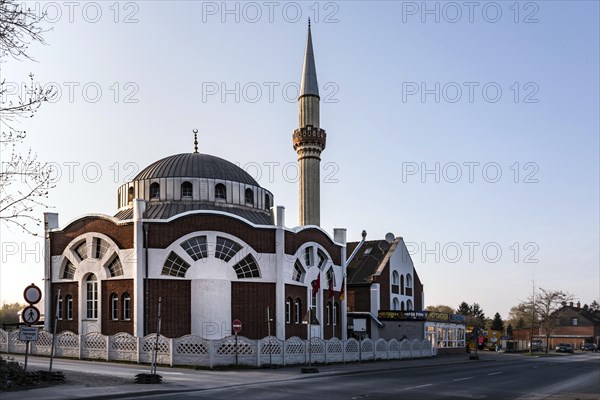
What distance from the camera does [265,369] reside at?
36.4 meters

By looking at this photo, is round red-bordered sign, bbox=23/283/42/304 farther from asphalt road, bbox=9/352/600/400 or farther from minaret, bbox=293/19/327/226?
minaret, bbox=293/19/327/226

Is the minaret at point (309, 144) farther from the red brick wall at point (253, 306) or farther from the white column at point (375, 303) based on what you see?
the red brick wall at point (253, 306)

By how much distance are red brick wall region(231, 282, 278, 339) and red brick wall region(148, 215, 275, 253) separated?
8.51ft

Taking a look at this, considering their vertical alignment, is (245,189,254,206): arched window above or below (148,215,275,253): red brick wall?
above

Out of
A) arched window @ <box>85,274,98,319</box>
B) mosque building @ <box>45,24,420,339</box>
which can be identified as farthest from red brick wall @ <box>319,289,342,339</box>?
arched window @ <box>85,274,98,319</box>

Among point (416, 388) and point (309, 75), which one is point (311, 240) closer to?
point (309, 75)

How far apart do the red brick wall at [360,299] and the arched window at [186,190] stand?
62.7 feet

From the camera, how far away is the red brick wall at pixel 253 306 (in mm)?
46000

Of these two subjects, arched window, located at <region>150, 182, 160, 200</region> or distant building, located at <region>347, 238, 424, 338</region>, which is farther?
distant building, located at <region>347, 238, 424, 338</region>

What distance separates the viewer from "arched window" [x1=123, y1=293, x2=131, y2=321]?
1758 inches

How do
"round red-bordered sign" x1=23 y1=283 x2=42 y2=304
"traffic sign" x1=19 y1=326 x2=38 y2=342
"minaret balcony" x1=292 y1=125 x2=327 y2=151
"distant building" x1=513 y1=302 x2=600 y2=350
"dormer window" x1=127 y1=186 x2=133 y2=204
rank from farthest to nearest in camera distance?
"distant building" x1=513 y1=302 x2=600 y2=350, "minaret balcony" x1=292 y1=125 x2=327 y2=151, "dormer window" x1=127 y1=186 x2=133 y2=204, "traffic sign" x1=19 y1=326 x2=38 y2=342, "round red-bordered sign" x1=23 y1=283 x2=42 y2=304

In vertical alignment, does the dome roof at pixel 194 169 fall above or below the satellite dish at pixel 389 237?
above

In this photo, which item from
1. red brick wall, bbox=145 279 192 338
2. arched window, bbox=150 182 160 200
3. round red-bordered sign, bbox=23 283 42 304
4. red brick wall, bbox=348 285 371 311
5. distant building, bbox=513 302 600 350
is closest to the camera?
round red-bordered sign, bbox=23 283 42 304

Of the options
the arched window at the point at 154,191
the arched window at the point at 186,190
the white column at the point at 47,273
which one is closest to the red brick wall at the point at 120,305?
the white column at the point at 47,273
